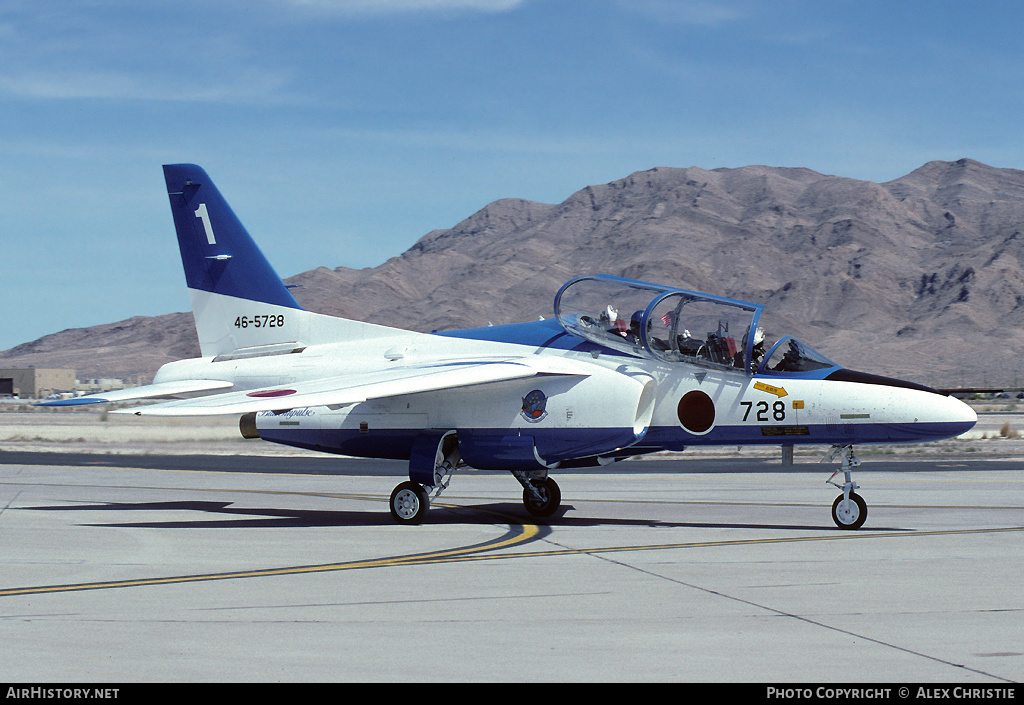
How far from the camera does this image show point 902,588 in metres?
10.3

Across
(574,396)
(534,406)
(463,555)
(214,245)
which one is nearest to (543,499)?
(534,406)

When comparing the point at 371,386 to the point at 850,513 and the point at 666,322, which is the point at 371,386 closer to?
the point at 666,322

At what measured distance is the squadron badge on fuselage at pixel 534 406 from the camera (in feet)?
52.3

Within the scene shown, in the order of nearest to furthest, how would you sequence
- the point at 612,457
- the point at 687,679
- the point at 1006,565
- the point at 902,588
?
the point at 687,679
the point at 902,588
the point at 1006,565
the point at 612,457

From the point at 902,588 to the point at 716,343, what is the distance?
5806 millimetres

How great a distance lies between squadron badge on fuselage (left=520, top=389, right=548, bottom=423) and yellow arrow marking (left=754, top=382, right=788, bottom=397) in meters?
3.17

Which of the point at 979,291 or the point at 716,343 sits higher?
the point at 979,291

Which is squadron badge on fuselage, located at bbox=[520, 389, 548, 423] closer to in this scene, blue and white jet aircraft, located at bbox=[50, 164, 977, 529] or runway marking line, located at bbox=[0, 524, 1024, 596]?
blue and white jet aircraft, located at bbox=[50, 164, 977, 529]

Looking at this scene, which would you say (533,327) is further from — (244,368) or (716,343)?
(244,368)

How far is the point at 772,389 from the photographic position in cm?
1510

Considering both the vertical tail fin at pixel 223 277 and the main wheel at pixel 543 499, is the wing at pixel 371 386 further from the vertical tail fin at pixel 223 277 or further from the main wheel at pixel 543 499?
the vertical tail fin at pixel 223 277

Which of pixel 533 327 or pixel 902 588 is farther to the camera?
pixel 533 327

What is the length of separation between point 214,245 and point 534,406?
292 inches
